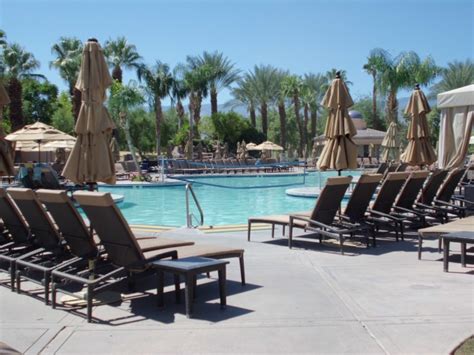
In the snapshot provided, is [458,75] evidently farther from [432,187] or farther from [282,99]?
[432,187]

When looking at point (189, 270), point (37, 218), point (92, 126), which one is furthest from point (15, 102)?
point (189, 270)

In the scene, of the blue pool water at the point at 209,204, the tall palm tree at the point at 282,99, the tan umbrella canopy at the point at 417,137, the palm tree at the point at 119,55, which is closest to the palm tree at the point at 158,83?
the palm tree at the point at 119,55

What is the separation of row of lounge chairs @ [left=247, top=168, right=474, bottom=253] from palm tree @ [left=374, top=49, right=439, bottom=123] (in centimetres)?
3496

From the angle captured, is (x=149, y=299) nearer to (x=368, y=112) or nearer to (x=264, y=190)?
(x=264, y=190)

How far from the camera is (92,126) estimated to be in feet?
26.5

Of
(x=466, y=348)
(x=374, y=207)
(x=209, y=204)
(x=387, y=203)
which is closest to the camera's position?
(x=466, y=348)

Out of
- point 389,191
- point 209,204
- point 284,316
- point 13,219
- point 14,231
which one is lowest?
point 209,204

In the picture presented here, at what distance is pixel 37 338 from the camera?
174 inches

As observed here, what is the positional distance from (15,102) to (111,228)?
3664 centimetres

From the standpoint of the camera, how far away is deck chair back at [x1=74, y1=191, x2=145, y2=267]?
201 inches

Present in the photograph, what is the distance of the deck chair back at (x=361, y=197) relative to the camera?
865cm

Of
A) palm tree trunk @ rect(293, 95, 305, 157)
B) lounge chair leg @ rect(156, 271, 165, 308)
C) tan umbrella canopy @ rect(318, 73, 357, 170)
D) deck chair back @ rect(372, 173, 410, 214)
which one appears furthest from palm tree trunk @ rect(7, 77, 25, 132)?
lounge chair leg @ rect(156, 271, 165, 308)

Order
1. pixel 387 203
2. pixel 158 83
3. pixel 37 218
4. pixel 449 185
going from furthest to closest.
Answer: pixel 158 83 → pixel 449 185 → pixel 387 203 → pixel 37 218

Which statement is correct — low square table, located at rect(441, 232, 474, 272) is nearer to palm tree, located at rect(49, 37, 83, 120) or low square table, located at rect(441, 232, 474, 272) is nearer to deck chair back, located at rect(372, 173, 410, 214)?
deck chair back, located at rect(372, 173, 410, 214)
